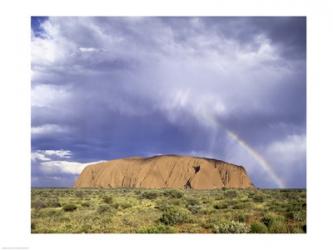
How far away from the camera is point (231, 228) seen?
50.8ft

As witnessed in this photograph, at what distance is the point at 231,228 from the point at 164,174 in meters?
23.5

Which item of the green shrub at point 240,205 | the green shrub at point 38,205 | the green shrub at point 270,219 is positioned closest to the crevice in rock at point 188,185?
the green shrub at point 240,205

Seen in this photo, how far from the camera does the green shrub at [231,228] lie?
15.5 metres

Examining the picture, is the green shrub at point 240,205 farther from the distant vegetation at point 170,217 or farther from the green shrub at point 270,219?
the green shrub at point 270,219

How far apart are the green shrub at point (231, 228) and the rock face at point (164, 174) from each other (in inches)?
792

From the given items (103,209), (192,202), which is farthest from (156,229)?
(192,202)

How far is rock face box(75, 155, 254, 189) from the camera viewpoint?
3728cm

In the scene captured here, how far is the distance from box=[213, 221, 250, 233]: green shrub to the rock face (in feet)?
66.0

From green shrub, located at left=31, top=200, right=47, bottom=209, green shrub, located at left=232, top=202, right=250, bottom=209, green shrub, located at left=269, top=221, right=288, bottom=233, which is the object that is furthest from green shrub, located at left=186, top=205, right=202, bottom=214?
green shrub, located at left=31, top=200, right=47, bottom=209

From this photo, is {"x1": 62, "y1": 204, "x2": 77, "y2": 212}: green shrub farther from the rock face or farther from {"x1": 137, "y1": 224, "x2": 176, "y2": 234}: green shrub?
the rock face

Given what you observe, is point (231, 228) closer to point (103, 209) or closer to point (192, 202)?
A: point (103, 209)
